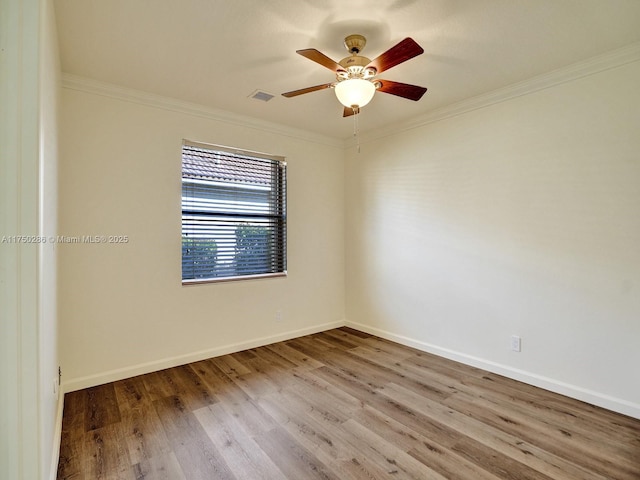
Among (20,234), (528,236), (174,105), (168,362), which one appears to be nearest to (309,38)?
(174,105)

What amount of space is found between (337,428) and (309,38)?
252 centimetres

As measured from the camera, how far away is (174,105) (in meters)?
3.04

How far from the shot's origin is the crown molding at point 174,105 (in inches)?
103

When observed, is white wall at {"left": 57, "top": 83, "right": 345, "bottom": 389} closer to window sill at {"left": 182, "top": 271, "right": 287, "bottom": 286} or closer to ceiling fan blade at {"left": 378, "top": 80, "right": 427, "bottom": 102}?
window sill at {"left": 182, "top": 271, "right": 287, "bottom": 286}

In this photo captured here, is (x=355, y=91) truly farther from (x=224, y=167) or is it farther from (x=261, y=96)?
(x=224, y=167)

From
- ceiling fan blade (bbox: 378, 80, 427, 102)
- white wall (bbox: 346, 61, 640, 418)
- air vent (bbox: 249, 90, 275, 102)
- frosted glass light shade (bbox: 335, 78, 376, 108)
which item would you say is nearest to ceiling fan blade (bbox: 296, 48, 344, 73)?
frosted glass light shade (bbox: 335, 78, 376, 108)

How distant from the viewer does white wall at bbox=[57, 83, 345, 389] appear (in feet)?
8.58

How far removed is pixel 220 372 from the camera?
297 cm

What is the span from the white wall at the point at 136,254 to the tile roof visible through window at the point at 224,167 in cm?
12

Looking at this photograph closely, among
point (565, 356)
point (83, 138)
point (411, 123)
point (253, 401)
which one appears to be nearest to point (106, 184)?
point (83, 138)

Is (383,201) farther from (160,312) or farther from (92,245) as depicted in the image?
(92,245)

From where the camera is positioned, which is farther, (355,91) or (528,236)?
(528,236)

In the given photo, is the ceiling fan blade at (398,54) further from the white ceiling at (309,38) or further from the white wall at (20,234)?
the white wall at (20,234)

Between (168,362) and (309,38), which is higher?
(309,38)
